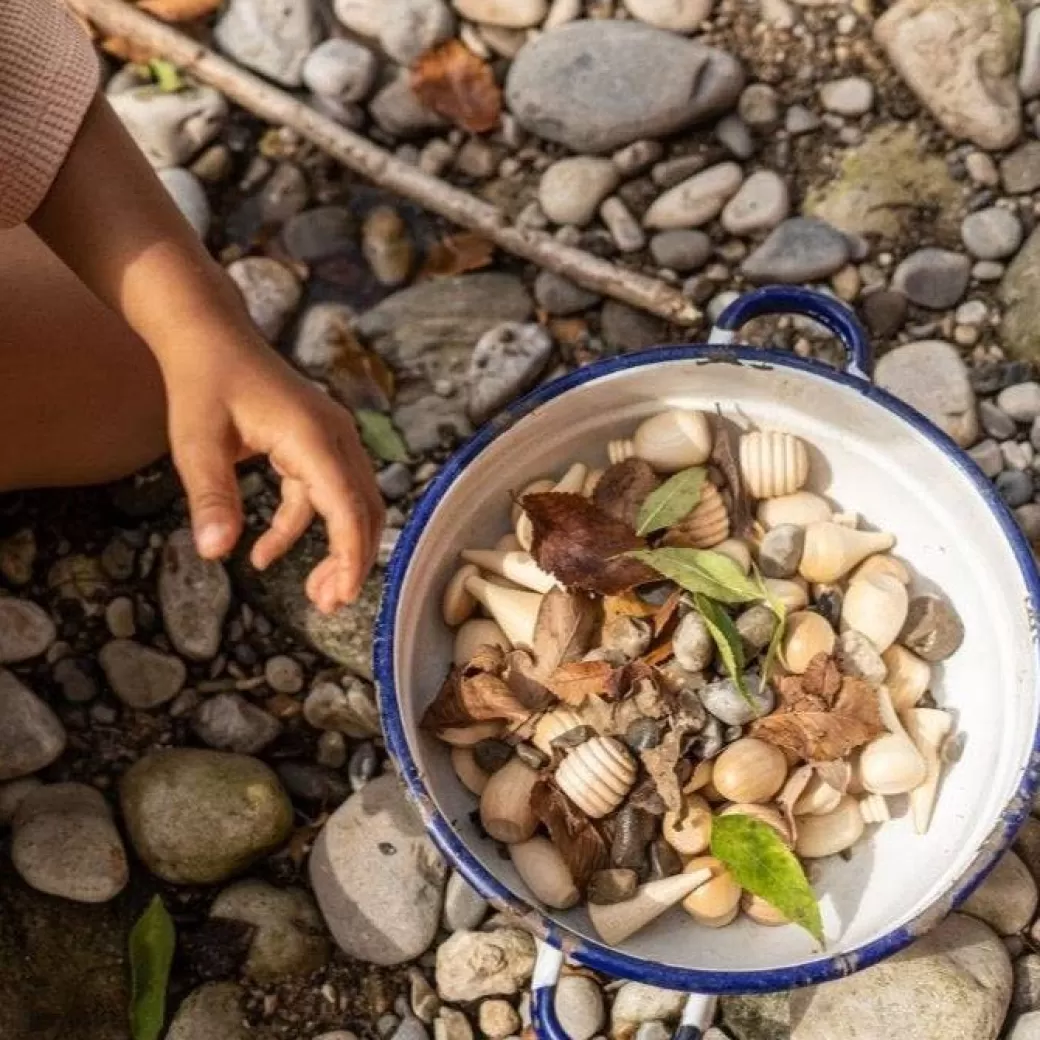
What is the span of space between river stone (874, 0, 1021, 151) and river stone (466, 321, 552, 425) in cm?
48

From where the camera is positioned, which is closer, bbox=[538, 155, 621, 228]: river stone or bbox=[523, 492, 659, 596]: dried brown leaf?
bbox=[523, 492, 659, 596]: dried brown leaf

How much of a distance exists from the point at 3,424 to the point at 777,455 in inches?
26.8

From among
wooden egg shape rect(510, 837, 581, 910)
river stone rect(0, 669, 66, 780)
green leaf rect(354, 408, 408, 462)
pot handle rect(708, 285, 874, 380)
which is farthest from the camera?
green leaf rect(354, 408, 408, 462)

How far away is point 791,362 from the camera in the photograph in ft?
3.75

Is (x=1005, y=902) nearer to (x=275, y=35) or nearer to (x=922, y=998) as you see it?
(x=922, y=998)

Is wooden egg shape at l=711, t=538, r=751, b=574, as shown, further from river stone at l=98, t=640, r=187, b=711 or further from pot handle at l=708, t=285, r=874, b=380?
river stone at l=98, t=640, r=187, b=711

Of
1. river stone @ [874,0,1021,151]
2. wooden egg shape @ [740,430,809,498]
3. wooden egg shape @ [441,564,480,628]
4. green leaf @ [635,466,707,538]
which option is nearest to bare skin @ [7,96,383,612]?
wooden egg shape @ [441,564,480,628]

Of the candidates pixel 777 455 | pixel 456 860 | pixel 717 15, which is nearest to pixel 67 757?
pixel 456 860

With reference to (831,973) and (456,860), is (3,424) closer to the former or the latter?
(456,860)

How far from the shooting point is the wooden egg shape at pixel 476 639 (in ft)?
3.84

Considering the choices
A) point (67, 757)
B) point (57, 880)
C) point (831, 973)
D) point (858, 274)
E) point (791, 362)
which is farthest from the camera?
point (858, 274)

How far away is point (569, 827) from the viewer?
43.6 inches

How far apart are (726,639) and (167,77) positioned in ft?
3.03

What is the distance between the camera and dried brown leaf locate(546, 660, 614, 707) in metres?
1.10
